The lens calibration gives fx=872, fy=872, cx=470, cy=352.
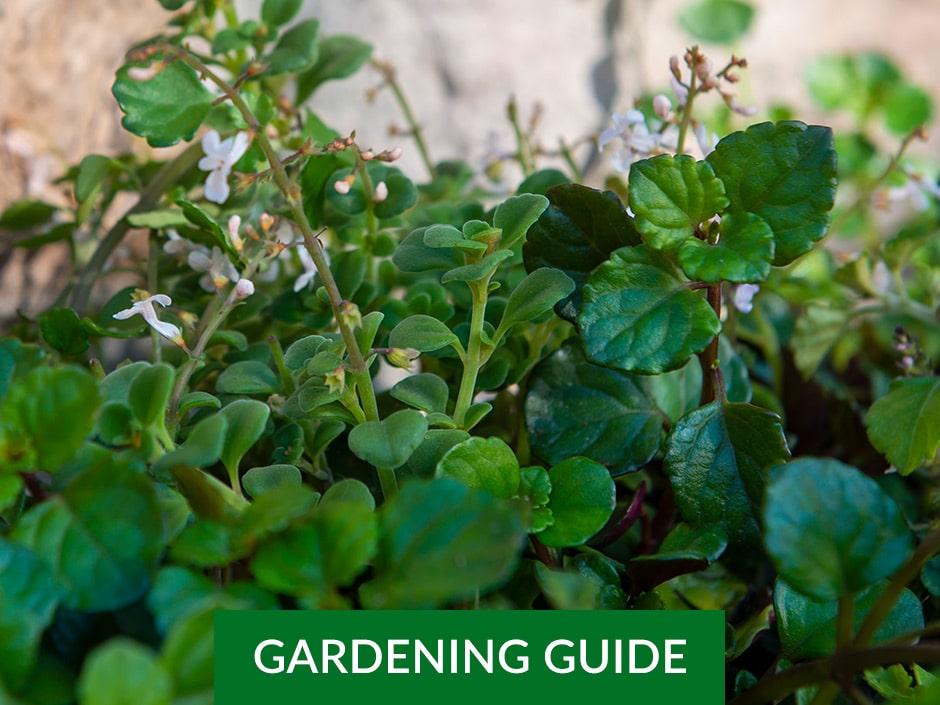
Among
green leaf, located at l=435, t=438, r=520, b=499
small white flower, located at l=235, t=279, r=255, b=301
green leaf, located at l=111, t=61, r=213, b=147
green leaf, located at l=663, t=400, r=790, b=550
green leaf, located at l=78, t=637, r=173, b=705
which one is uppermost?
green leaf, located at l=111, t=61, r=213, b=147

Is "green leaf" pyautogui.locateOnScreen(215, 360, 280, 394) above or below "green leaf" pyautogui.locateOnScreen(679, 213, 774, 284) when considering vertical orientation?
below

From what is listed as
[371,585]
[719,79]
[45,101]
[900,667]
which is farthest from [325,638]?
[45,101]

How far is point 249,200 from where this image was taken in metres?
0.83

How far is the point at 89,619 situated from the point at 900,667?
522 mm

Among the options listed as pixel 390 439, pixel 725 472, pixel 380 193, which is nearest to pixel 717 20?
pixel 380 193

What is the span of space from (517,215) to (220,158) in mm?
252

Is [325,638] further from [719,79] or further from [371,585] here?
[719,79]

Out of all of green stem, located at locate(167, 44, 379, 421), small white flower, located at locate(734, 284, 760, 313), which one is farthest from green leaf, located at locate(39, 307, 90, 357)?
small white flower, located at locate(734, 284, 760, 313)

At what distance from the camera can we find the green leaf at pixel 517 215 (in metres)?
0.60

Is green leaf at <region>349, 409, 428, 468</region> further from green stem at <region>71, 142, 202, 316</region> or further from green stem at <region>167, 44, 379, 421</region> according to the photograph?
green stem at <region>71, 142, 202, 316</region>

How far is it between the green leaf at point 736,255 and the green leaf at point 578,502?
0.15 meters

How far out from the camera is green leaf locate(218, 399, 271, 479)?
53cm

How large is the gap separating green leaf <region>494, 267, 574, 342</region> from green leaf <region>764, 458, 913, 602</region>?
0.63ft

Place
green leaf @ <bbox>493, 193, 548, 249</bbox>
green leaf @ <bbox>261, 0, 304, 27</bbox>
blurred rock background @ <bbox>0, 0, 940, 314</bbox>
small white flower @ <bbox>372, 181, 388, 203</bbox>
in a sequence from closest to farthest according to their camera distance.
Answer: green leaf @ <bbox>493, 193, 548, 249</bbox>
small white flower @ <bbox>372, 181, 388, 203</bbox>
green leaf @ <bbox>261, 0, 304, 27</bbox>
blurred rock background @ <bbox>0, 0, 940, 314</bbox>
